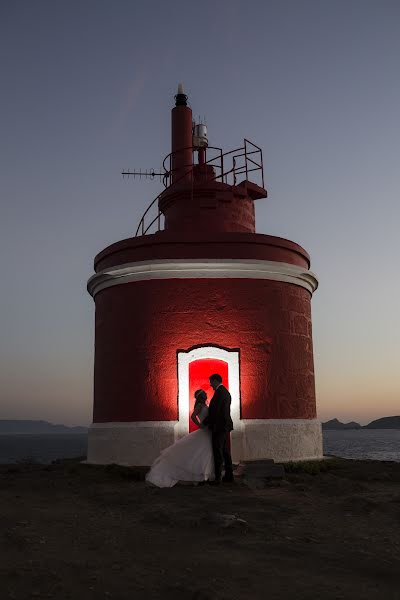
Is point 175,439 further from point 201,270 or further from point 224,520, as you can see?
point 224,520

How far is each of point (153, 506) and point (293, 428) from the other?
5.75 metres

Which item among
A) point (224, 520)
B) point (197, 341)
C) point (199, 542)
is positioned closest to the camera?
point (199, 542)

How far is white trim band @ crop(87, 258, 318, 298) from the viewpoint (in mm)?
13211

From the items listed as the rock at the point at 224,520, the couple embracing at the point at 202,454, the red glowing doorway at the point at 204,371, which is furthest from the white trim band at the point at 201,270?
the rock at the point at 224,520

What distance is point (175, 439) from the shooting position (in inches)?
487

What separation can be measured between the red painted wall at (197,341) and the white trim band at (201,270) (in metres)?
0.14

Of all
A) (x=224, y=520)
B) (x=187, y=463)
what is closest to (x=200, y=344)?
(x=187, y=463)

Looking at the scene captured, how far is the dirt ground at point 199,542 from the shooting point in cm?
452

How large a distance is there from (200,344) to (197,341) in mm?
97

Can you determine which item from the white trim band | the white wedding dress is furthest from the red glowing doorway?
the white wedding dress

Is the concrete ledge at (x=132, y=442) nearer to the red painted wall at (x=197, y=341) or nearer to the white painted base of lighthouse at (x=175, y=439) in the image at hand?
the white painted base of lighthouse at (x=175, y=439)

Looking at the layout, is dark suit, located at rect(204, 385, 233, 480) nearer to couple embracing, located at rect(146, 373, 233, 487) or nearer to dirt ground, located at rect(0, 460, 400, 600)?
couple embracing, located at rect(146, 373, 233, 487)

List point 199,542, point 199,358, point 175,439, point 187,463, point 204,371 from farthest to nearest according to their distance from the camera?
point 204,371 < point 199,358 < point 175,439 < point 187,463 < point 199,542

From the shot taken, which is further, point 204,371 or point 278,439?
point 204,371
